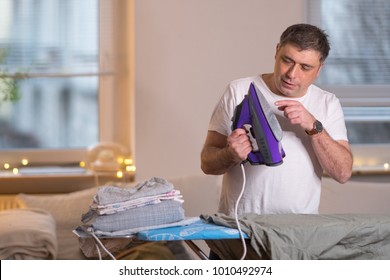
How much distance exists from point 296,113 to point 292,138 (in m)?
0.15

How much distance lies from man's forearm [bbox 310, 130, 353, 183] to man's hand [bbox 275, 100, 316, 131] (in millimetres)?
52

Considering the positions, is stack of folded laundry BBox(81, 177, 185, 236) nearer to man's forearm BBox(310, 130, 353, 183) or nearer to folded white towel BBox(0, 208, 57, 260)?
man's forearm BBox(310, 130, 353, 183)

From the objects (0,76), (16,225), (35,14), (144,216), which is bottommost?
(16,225)

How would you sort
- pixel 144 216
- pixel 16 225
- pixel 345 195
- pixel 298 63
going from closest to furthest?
1. pixel 144 216
2. pixel 298 63
3. pixel 16 225
4. pixel 345 195

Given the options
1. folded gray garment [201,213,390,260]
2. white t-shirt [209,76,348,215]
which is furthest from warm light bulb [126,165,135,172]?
folded gray garment [201,213,390,260]

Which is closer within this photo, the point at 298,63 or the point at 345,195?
the point at 298,63

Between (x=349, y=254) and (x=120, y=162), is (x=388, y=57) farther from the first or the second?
(x=349, y=254)

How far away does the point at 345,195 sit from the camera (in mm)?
3723

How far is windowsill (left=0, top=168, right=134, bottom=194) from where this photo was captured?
387cm

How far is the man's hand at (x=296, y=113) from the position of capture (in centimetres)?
221

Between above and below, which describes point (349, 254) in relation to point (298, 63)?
below

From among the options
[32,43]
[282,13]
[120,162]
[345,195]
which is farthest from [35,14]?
[345,195]

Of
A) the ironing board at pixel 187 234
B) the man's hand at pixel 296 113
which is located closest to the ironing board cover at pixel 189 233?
the ironing board at pixel 187 234
